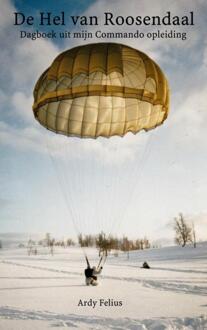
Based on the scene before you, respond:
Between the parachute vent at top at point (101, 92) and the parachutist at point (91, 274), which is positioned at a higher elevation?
the parachute vent at top at point (101, 92)

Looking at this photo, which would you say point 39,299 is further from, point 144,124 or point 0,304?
point 144,124

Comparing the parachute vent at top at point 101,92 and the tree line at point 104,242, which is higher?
the parachute vent at top at point 101,92

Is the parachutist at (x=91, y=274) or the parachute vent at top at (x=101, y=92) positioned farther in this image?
the parachutist at (x=91, y=274)

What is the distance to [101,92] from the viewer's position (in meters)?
8.91

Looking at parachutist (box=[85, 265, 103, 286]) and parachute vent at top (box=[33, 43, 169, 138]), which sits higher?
parachute vent at top (box=[33, 43, 169, 138])

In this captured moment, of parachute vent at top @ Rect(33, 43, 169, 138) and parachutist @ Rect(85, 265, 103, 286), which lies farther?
parachutist @ Rect(85, 265, 103, 286)

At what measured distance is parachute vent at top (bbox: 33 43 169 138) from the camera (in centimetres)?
877

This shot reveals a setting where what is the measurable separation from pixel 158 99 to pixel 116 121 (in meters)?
1.73

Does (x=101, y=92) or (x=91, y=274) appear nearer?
(x=101, y=92)

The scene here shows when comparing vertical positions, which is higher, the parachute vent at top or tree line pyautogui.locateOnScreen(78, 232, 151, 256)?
the parachute vent at top

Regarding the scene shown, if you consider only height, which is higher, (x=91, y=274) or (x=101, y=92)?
(x=101, y=92)

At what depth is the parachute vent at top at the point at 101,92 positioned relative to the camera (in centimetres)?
877

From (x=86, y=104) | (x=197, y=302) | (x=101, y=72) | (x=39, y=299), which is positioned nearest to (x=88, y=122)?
(x=86, y=104)

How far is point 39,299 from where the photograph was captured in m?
8.57
